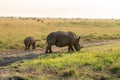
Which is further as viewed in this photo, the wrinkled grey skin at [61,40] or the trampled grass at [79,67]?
the wrinkled grey skin at [61,40]

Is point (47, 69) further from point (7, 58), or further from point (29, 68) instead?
point (7, 58)

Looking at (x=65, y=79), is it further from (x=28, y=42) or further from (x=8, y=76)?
(x=28, y=42)

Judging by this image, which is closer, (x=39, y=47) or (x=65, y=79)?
(x=65, y=79)

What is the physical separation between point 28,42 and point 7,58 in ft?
20.5

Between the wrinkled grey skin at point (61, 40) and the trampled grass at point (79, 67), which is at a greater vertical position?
the wrinkled grey skin at point (61, 40)

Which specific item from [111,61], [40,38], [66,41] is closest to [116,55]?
[111,61]

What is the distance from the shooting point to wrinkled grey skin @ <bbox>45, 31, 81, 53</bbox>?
25853mm

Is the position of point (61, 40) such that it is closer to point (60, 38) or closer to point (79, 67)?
point (60, 38)

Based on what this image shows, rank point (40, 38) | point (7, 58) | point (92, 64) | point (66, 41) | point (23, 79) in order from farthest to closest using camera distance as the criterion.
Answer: point (40, 38) → point (66, 41) → point (7, 58) → point (92, 64) → point (23, 79)

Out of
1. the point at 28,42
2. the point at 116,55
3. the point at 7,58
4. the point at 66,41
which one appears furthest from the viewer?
the point at 28,42

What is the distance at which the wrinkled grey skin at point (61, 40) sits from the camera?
25853 mm

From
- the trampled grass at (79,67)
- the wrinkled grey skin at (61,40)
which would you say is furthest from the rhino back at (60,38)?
the trampled grass at (79,67)

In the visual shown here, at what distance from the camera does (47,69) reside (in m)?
19.0

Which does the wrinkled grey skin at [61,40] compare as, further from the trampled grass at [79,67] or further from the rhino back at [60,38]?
the trampled grass at [79,67]
